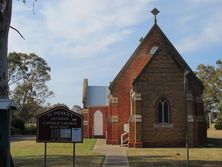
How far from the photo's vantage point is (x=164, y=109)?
3700 cm

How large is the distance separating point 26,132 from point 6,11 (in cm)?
6186

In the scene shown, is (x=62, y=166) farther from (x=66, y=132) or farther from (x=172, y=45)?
(x=172, y=45)

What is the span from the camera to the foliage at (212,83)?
96.0m

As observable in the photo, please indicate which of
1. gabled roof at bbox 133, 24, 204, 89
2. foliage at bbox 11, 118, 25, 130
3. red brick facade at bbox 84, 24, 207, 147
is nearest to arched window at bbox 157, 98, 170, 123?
red brick facade at bbox 84, 24, 207, 147

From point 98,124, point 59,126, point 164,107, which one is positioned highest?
point 164,107

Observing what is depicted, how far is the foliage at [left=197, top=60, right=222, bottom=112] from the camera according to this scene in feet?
315

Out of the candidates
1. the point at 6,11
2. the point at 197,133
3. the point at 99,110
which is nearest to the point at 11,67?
the point at 99,110

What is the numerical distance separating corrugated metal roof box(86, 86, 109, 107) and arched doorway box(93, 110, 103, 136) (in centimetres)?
310

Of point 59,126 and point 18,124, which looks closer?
point 59,126

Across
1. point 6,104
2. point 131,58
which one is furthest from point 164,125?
point 6,104

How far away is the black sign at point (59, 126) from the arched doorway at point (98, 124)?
43.8 meters

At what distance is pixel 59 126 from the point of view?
1628 centimetres

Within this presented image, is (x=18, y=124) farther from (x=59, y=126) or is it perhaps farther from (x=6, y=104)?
(x=6, y=104)

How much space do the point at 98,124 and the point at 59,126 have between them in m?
44.6
